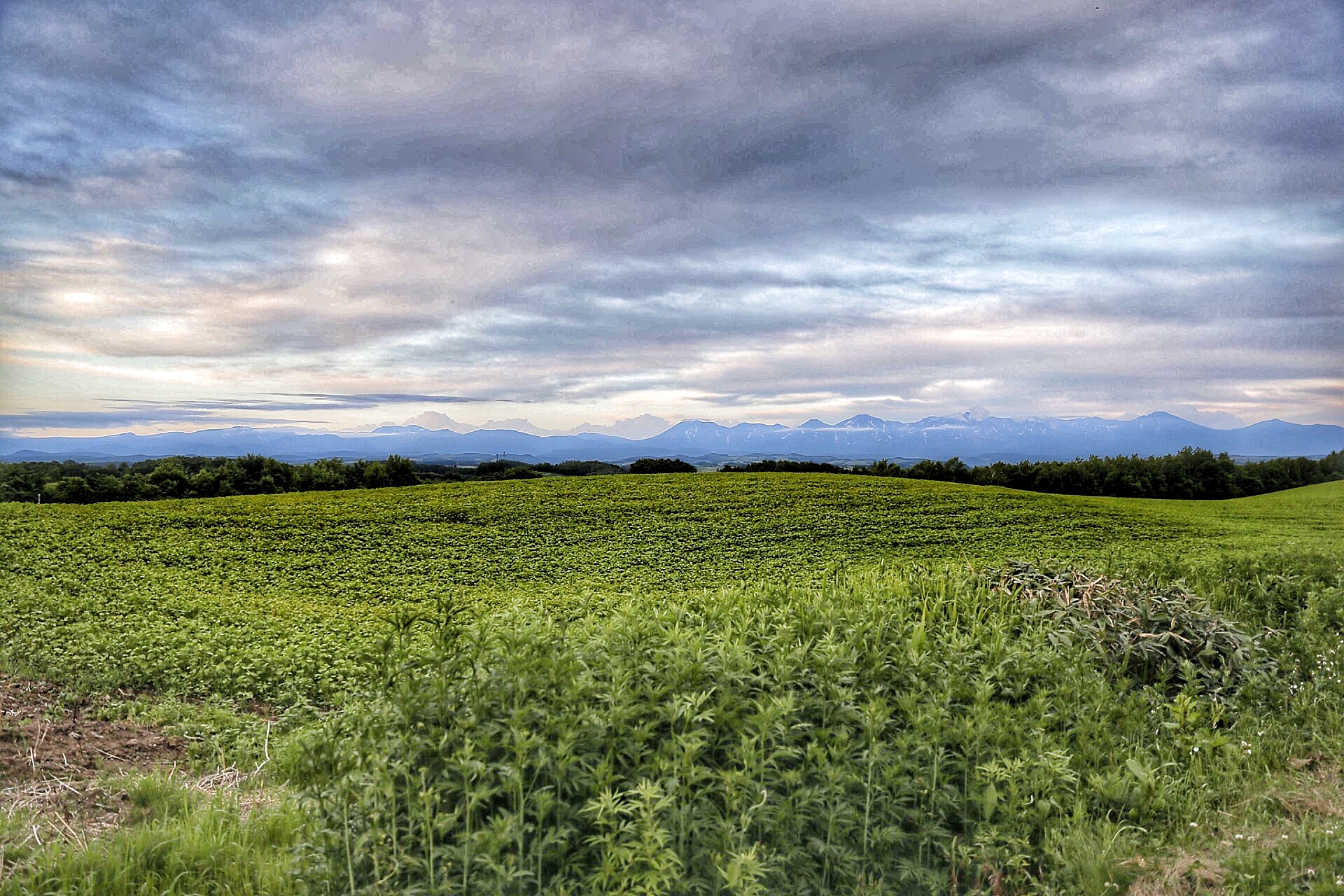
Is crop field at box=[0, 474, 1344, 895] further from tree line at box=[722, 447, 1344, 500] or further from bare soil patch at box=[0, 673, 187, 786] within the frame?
tree line at box=[722, 447, 1344, 500]

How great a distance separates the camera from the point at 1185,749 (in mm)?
3766

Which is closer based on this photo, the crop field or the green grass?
the crop field

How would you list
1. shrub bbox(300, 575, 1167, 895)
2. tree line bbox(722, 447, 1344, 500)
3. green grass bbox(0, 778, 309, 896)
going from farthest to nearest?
tree line bbox(722, 447, 1344, 500)
green grass bbox(0, 778, 309, 896)
shrub bbox(300, 575, 1167, 895)

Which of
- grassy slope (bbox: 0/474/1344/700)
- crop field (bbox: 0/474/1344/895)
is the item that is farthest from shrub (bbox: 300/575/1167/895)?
grassy slope (bbox: 0/474/1344/700)

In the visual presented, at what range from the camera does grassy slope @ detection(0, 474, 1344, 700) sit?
6.64 m

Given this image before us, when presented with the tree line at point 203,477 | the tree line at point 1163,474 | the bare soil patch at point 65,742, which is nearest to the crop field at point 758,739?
the bare soil patch at point 65,742

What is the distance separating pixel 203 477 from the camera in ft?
50.5

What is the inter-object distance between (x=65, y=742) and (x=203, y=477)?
1256 cm

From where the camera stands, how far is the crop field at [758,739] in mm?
2523

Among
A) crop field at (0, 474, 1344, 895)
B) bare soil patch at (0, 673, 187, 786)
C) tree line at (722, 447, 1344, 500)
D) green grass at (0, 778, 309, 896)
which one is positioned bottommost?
bare soil patch at (0, 673, 187, 786)

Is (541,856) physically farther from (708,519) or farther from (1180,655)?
(708,519)

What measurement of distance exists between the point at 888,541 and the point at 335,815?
33.3 feet

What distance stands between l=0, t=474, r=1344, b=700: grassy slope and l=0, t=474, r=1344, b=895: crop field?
4.2 inches

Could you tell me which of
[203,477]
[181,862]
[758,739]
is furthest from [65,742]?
[203,477]
